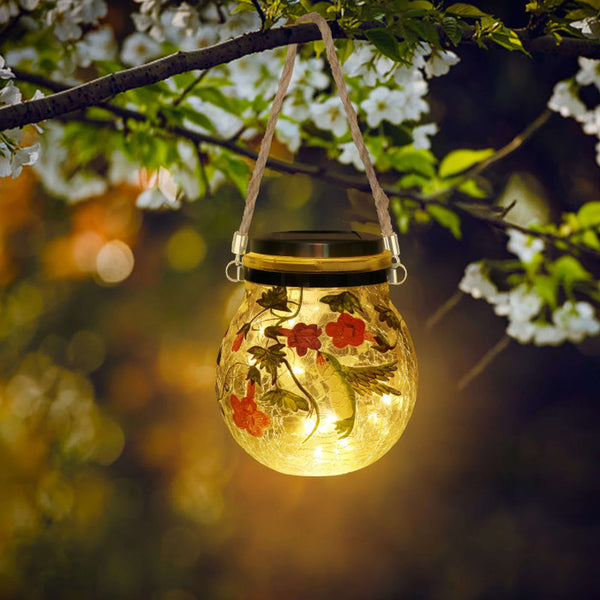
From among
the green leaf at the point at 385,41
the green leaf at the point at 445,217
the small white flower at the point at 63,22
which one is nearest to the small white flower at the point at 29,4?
the small white flower at the point at 63,22

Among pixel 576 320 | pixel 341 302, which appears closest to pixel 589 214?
pixel 576 320

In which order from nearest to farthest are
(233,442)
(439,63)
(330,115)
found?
(439,63)
(330,115)
(233,442)

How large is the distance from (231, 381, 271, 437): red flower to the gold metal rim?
0.16m

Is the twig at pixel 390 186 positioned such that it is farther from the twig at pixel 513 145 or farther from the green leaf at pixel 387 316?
the green leaf at pixel 387 316

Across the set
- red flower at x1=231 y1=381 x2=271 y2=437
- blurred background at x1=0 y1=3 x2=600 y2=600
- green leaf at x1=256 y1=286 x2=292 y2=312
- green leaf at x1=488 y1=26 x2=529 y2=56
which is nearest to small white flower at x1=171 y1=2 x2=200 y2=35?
blurred background at x1=0 y1=3 x2=600 y2=600

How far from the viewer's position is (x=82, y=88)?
995 millimetres

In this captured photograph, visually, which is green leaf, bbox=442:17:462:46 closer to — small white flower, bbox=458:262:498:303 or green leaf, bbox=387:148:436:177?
green leaf, bbox=387:148:436:177

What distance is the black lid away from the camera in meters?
0.77

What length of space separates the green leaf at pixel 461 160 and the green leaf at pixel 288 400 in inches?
29.8

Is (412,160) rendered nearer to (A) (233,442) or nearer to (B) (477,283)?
(B) (477,283)

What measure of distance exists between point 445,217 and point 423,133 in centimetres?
19

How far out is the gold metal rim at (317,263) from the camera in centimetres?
76

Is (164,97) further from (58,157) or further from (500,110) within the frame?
(500,110)

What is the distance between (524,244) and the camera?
1299 millimetres
